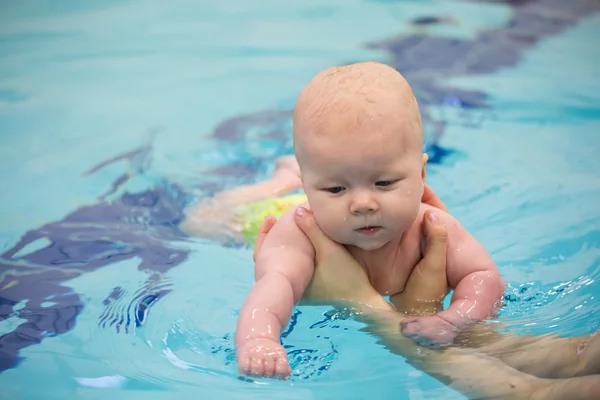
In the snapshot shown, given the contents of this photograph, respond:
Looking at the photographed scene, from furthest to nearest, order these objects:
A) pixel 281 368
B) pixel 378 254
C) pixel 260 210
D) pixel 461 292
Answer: pixel 260 210, pixel 378 254, pixel 461 292, pixel 281 368

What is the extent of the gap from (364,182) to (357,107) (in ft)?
0.69

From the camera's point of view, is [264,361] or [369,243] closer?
[264,361]

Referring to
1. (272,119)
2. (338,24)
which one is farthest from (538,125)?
(338,24)

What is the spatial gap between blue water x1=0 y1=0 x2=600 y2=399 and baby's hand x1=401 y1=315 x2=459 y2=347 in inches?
4.8

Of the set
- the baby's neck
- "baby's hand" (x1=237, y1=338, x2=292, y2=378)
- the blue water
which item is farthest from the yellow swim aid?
"baby's hand" (x1=237, y1=338, x2=292, y2=378)

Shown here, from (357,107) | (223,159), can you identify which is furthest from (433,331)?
(223,159)

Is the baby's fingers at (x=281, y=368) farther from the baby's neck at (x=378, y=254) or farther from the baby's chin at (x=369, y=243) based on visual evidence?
the baby's neck at (x=378, y=254)

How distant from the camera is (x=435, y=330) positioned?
2.28 meters

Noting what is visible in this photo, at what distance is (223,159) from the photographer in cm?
432

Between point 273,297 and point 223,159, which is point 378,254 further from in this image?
point 223,159

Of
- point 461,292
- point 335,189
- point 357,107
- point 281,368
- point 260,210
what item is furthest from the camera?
point 260,210

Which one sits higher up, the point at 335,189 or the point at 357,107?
the point at 357,107

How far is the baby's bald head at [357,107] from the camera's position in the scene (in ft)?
7.04

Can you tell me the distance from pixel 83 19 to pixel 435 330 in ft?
16.8
